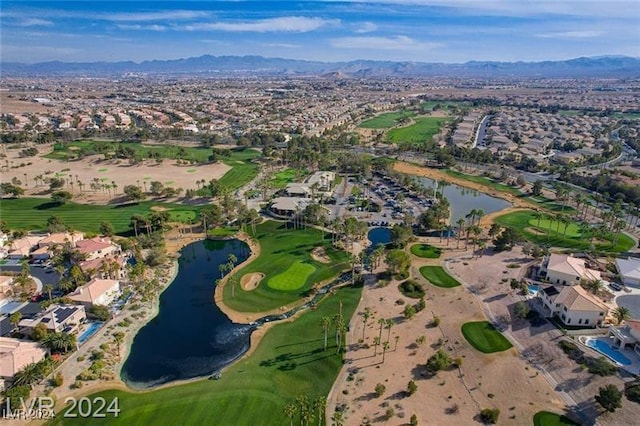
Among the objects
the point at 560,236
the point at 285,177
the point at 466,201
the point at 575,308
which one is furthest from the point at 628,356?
the point at 285,177

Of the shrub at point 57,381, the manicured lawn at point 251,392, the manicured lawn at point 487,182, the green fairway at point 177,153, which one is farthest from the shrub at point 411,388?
the green fairway at point 177,153

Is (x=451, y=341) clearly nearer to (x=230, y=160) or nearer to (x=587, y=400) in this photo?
(x=587, y=400)

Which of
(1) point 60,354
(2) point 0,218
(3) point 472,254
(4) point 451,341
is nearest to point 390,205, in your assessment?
(3) point 472,254

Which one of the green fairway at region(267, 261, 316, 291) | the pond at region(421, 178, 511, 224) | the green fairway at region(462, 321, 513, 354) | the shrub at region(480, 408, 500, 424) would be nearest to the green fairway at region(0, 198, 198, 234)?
the green fairway at region(267, 261, 316, 291)

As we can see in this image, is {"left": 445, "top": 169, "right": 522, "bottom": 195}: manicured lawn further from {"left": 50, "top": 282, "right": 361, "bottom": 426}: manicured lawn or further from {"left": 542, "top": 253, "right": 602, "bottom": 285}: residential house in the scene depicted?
{"left": 50, "top": 282, "right": 361, "bottom": 426}: manicured lawn

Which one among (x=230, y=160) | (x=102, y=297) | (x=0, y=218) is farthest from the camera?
(x=230, y=160)

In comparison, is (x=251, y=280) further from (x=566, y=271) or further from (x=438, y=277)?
(x=566, y=271)
